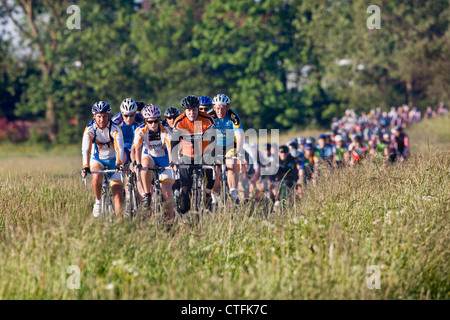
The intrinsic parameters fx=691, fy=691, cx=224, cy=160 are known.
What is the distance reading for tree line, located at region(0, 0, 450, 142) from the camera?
5184 cm

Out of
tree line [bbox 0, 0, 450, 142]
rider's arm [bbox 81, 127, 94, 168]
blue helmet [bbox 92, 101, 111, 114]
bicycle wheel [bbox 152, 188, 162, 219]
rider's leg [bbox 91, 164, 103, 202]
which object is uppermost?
tree line [bbox 0, 0, 450, 142]

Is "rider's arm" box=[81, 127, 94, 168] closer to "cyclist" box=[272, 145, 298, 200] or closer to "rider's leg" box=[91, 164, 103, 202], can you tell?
"rider's leg" box=[91, 164, 103, 202]

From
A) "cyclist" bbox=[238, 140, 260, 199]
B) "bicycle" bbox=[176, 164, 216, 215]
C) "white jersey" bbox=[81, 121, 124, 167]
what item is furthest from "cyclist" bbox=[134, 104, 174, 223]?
"cyclist" bbox=[238, 140, 260, 199]

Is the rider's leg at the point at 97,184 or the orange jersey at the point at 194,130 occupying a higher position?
the orange jersey at the point at 194,130

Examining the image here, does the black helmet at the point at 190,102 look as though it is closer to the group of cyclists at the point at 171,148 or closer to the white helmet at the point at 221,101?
the group of cyclists at the point at 171,148

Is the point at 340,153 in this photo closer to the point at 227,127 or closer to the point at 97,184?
the point at 227,127

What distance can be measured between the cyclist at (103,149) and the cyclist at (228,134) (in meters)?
1.86

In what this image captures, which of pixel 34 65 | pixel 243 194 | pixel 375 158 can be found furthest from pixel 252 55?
pixel 375 158

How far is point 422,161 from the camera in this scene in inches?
443

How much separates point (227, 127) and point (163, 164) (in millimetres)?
1576

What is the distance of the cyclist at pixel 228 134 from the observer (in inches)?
467

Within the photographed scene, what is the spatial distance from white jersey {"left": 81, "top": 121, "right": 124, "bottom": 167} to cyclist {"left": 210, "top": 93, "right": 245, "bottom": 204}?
1932 millimetres

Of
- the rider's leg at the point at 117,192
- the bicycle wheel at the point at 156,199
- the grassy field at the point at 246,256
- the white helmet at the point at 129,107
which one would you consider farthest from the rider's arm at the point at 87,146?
the grassy field at the point at 246,256
